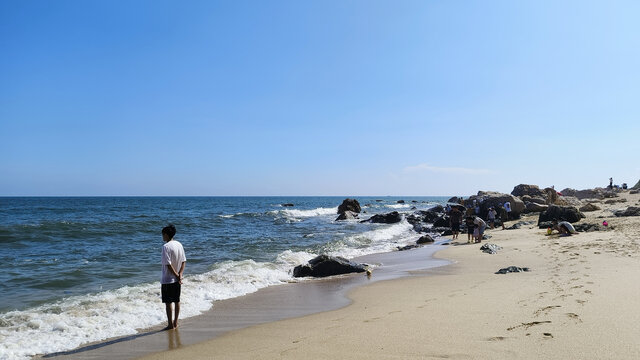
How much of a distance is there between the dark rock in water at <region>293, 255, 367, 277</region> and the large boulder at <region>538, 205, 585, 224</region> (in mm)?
13128

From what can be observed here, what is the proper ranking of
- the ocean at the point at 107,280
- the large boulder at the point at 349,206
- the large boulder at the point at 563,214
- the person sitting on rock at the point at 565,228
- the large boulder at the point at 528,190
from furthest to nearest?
the large boulder at the point at 349,206
the large boulder at the point at 528,190
the large boulder at the point at 563,214
the person sitting on rock at the point at 565,228
the ocean at the point at 107,280

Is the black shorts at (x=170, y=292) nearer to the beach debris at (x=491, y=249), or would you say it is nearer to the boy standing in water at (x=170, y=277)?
the boy standing in water at (x=170, y=277)

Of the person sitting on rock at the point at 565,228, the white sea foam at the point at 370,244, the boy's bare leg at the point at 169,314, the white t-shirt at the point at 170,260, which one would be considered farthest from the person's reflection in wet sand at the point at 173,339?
the person sitting on rock at the point at 565,228

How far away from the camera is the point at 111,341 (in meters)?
5.88

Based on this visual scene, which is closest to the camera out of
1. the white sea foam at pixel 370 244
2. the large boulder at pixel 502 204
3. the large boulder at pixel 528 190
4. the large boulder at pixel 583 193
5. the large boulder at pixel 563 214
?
the white sea foam at pixel 370 244

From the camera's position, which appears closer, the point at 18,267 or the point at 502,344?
the point at 502,344

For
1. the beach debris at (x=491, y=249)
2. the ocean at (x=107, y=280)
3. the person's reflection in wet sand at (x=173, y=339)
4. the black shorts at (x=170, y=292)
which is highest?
the black shorts at (x=170, y=292)

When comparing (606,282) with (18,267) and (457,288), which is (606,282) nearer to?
(457,288)

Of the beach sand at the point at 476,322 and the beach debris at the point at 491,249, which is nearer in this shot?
the beach sand at the point at 476,322

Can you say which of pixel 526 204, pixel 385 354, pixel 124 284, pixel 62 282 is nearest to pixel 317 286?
pixel 124 284

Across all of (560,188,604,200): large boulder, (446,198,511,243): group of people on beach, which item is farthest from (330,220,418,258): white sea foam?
(560,188,604,200): large boulder

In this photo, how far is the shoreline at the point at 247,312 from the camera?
5.48m

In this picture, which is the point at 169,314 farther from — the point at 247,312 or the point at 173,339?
the point at 247,312

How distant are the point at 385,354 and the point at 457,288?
4.22 meters
